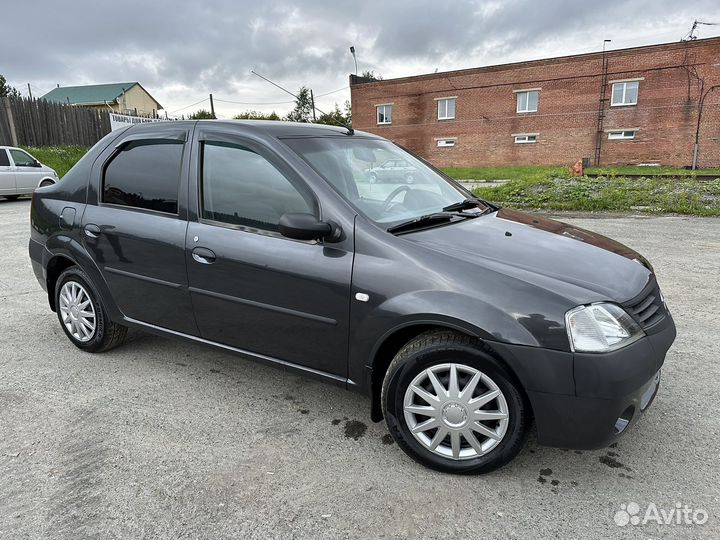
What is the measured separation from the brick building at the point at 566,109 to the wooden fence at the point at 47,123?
19.9 meters

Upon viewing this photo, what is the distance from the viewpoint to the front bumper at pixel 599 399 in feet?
7.34

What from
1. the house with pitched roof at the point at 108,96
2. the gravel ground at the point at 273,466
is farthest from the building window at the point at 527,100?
the house with pitched roof at the point at 108,96

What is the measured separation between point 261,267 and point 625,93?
32.6 metres

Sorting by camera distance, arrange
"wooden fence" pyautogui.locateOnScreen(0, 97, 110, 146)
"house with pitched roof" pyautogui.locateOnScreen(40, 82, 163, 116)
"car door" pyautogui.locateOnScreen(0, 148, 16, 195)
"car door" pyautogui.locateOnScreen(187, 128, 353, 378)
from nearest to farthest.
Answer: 1. "car door" pyautogui.locateOnScreen(187, 128, 353, 378)
2. "car door" pyautogui.locateOnScreen(0, 148, 16, 195)
3. "wooden fence" pyautogui.locateOnScreen(0, 97, 110, 146)
4. "house with pitched roof" pyautogui.locateOnScreen(40, 82, 163, 116)

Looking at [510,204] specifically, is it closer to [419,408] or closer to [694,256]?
[694,256]

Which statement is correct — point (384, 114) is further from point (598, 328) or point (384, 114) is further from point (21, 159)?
point (598, 328)

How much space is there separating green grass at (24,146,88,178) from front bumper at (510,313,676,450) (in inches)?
879

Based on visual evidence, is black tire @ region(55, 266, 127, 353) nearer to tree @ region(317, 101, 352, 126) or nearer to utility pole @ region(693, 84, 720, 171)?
tree @ region(317, 101, 352, 126)

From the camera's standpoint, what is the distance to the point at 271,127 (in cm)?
325

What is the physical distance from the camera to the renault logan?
2.33 m

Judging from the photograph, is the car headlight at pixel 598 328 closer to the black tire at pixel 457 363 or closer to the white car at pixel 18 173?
the black tire at pixel 457 363

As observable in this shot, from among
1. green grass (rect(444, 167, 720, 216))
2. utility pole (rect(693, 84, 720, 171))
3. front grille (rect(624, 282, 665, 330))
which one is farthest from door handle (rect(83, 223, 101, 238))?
utility pole (rect(693, 84, 720, 171))

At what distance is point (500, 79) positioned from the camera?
32.7m

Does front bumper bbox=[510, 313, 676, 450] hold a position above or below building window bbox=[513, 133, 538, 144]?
below
